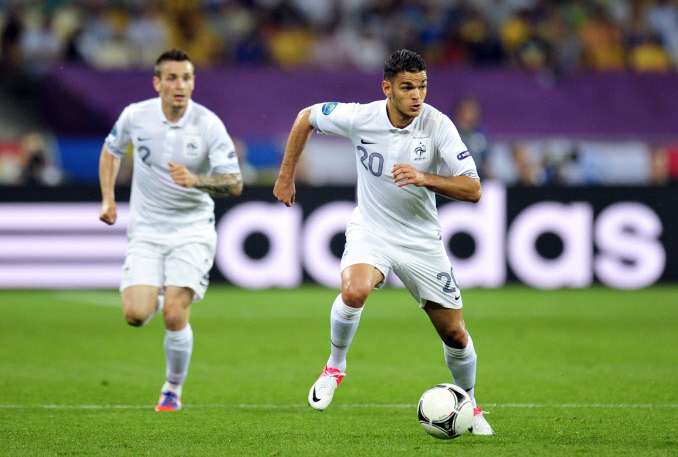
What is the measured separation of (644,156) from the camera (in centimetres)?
2030

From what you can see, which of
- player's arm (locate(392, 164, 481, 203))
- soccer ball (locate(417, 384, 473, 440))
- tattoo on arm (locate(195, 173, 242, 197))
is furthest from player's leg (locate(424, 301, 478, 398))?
tattoo on arm (locate(195, 173, 242, 197))

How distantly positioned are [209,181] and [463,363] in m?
2.15

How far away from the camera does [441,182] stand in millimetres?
7332

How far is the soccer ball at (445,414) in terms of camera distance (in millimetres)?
7145

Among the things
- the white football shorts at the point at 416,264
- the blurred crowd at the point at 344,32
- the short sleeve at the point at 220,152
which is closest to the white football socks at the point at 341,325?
the white football shorts at the point at 416,264

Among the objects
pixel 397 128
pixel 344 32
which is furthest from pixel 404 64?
pixel 344 32

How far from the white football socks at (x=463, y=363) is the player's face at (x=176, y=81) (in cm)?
258

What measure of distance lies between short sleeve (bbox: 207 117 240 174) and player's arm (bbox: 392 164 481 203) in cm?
196

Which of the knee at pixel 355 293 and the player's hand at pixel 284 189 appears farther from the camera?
the player's hand at pixel 284 189

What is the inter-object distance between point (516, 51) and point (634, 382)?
1177 cm

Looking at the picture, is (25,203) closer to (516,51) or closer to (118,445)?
(516,51)

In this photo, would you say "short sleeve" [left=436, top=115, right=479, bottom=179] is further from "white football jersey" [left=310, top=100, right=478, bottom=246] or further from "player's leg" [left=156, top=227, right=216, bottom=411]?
"player's leg" [left=156, top=227, right=216, bottom=411]

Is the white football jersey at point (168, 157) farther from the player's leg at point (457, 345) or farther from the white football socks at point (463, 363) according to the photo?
the white football socks at point (463, 363)

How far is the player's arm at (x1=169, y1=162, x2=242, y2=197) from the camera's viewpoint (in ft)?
28.1
